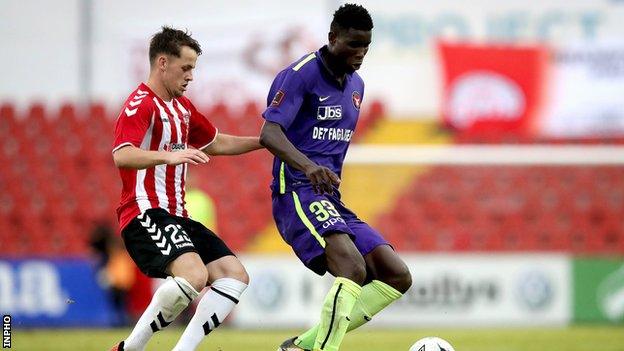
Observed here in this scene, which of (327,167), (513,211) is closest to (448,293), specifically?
(513,211)

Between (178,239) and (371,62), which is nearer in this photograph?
(178,239)

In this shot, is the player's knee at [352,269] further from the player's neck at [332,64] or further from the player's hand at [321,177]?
the player's neck at [332,64]

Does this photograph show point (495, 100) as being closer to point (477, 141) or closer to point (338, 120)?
point (477, 141)

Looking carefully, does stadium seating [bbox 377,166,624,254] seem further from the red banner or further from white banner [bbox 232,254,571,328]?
white banner [bbox 232,254,571,328]

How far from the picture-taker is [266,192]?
1888 centimetres

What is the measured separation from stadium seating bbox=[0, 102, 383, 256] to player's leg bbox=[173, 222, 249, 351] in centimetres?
1044

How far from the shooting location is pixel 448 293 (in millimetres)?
15227

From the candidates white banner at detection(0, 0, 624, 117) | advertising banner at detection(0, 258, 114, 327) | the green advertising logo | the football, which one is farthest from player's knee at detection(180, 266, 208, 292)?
white banner at detection(0, 0, 624, 117)

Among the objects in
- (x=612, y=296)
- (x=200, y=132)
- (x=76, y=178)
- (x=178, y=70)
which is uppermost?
(x=178, y=70)

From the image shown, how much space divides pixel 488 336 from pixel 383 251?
5915 millimetres

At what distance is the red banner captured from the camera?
20.4 m

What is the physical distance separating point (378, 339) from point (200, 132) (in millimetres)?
5247

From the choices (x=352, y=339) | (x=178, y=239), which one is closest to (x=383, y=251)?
(x=178, y=239)

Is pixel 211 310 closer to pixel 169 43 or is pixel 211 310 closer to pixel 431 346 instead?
pixel 431 346
